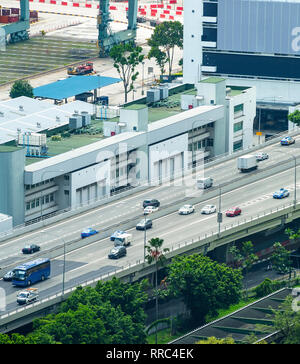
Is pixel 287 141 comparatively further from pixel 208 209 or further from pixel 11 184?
pixel 11 184

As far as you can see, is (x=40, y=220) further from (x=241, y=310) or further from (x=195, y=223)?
(x=241, y=310)

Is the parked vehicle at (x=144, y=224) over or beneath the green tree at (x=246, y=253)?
over

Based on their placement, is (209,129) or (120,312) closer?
(120,312)

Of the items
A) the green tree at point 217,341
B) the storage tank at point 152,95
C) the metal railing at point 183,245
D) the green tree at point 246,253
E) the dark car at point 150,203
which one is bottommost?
the green tree at point 246,253

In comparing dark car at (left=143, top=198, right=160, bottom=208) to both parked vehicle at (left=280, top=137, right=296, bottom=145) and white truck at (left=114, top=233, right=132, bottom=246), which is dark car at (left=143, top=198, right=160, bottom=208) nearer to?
white truck at (left=114, top=233, right=132, bottom=246)

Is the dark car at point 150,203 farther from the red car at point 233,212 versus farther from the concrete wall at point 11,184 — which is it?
the concrete wall at point 11,184

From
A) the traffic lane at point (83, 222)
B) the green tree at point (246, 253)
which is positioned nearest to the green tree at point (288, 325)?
the green tree at point (246, 253)
